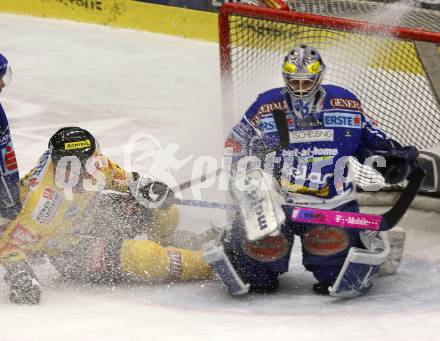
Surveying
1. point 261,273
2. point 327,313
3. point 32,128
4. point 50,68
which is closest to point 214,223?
point 261,273

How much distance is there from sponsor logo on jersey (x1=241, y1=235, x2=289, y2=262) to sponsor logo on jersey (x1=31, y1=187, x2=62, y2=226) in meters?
0.84

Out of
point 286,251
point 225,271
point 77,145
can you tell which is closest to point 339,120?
point 286,251

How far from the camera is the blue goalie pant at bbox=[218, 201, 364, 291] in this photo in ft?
13.6

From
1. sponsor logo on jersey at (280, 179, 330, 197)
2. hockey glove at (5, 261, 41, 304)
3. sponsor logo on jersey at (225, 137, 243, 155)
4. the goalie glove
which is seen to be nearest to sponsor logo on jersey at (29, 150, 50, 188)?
hockey glove at (5, 261, 41, 304)

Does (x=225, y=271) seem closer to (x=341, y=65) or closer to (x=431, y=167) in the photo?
(x=431, y=167)

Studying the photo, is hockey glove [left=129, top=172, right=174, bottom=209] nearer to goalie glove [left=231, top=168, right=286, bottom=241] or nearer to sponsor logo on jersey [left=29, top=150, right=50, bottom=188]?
sponsor logo on jersey [left=29, top=150, right=50, bottom=188]

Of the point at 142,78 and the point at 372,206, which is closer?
the point at 372,206

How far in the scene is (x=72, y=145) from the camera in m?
4.29

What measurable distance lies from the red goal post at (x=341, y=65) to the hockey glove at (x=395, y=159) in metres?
0.91

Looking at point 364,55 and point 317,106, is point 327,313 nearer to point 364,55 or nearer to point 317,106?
point 317,106

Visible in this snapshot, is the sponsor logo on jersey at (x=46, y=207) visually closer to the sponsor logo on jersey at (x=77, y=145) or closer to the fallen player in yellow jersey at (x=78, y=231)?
the fallen player in yellow jersey at (x=78, y=231)

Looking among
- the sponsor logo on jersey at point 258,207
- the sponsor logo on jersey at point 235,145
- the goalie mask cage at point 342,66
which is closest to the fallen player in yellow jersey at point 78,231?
the sponsor logo on jersey at point 235,145

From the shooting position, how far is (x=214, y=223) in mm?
5230

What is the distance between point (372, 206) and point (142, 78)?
324 centimetres
